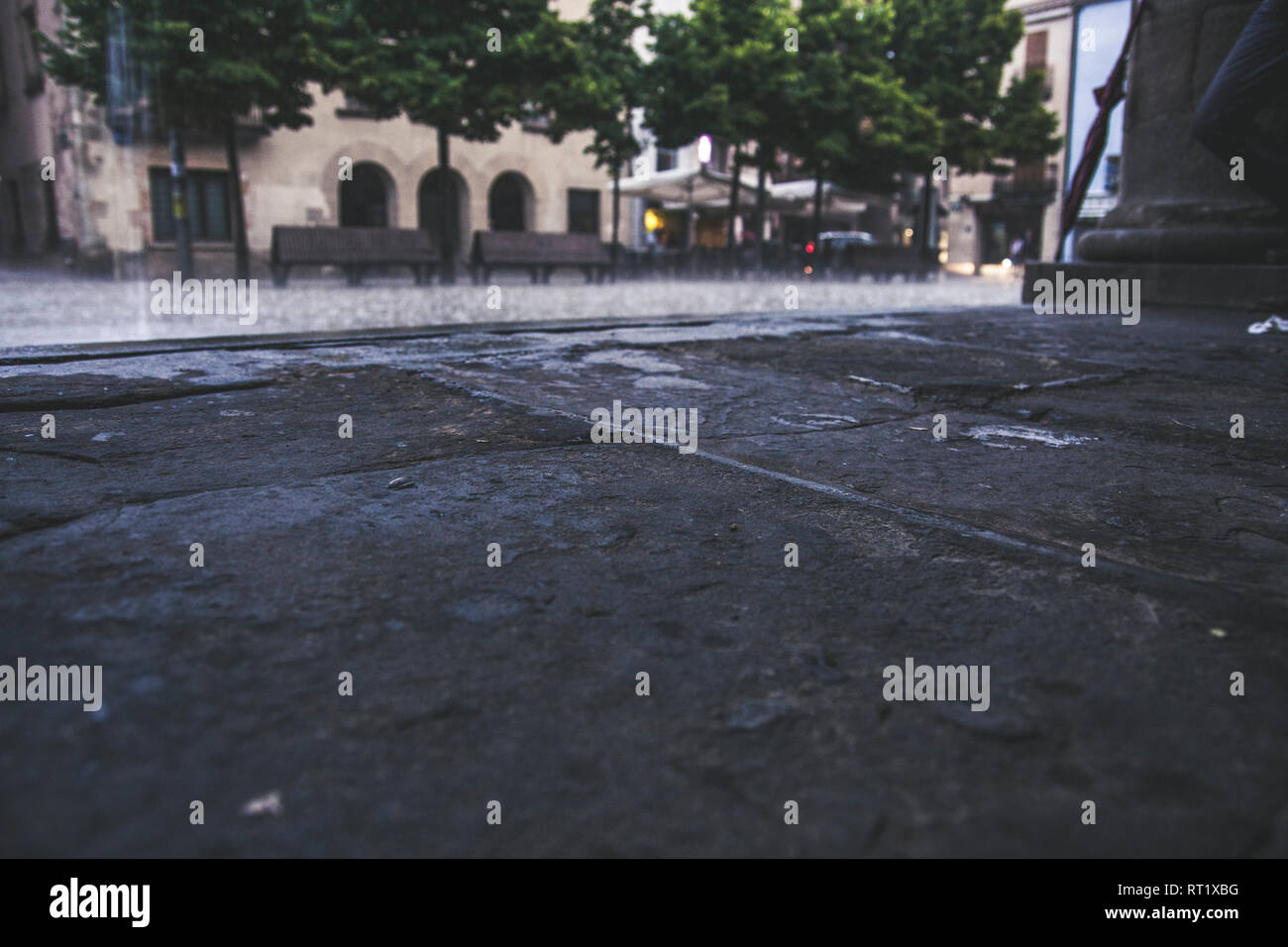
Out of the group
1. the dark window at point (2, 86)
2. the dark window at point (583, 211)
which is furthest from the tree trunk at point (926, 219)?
the dark window at point (2, 86)

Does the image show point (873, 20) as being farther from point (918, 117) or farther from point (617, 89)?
point (617, 89)

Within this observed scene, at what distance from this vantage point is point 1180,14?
611 cm

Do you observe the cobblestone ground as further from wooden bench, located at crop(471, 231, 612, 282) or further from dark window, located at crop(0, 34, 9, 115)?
dark window, located at crop(0, 34, 9, 115)

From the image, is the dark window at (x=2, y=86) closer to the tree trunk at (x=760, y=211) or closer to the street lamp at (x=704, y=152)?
the street lamp at (x=704, y=152)

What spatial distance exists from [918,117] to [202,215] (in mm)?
14321

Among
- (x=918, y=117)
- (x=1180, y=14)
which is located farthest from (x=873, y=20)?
(x=1180, y=14)

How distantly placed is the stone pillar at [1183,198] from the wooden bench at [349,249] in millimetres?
10475

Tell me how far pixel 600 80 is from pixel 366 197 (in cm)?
700

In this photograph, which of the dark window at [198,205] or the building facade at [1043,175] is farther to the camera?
the building facade at [1043,175]

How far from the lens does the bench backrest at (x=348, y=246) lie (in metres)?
13.7

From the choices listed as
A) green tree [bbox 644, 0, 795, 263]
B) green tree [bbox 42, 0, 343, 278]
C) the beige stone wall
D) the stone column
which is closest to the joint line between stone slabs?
the stone column

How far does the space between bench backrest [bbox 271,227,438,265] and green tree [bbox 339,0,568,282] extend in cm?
126

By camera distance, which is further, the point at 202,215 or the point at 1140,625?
the point at 202,215
